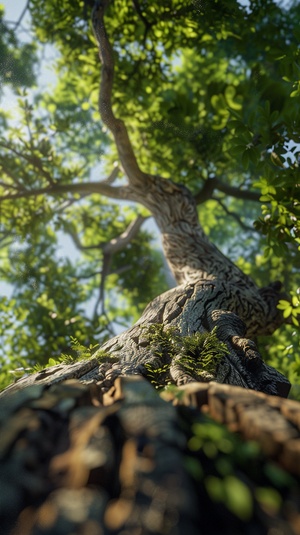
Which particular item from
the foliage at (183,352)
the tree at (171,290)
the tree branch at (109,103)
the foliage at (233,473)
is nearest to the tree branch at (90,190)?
the tree at (171,290)

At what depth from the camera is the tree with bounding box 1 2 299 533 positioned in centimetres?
120

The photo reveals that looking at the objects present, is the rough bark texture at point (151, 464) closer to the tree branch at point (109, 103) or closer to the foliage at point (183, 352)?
the foliage at point (183, 352)

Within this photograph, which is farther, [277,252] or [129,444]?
[277,252]

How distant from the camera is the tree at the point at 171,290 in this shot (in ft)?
3.93

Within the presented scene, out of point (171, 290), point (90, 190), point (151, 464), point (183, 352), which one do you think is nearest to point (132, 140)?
point (90, 190)

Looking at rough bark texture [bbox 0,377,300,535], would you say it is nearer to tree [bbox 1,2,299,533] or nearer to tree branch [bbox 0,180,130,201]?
tree [bbox 1,2,299,533]

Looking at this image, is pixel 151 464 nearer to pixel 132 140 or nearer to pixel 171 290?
pixel 171 290

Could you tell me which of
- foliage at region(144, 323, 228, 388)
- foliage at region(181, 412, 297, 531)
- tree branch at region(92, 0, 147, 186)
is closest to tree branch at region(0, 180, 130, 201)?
tree branch at region(92, 0, 147, 186)

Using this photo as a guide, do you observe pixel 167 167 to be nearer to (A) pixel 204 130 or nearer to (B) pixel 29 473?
(A) pixel 204 130

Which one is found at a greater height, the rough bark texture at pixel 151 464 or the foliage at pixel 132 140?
the foliage at pixel 132 140

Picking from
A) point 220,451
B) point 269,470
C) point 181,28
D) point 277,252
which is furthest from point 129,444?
point 181,28

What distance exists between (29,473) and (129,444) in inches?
14.7

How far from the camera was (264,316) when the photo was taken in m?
4.37

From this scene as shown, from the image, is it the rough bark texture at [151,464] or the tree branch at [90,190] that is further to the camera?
the tree branch at [90,190]
